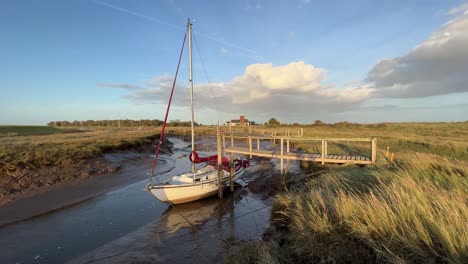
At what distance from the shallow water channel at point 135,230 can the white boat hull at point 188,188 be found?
46cm

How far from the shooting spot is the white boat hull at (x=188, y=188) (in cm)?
1273

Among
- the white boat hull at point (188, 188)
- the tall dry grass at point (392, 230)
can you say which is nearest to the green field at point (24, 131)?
the white boat hull at point (188, 188)

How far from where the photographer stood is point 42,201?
13422 millimetres

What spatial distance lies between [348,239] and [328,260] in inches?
32.4

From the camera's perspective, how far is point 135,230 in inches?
410

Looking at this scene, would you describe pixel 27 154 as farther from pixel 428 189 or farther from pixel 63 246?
pixel 428 189

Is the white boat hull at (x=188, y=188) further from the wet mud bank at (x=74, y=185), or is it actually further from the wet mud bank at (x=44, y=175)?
the wet mud bank at (x=44, y=175)

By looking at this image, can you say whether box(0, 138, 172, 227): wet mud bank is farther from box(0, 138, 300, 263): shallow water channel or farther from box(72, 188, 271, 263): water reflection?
box(72, 188, 271, 263): water reflection

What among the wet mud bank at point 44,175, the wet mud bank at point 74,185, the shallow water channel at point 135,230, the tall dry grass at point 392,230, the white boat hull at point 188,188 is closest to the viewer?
the tall dry grass at point 392,230

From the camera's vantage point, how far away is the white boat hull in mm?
12734

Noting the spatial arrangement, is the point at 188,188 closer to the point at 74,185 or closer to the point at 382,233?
the point at 74,185

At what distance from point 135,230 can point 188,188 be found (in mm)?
3545

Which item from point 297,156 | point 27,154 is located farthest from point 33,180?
point 297,156

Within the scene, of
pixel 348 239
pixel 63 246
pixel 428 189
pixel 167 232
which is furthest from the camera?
pixel 167 232
